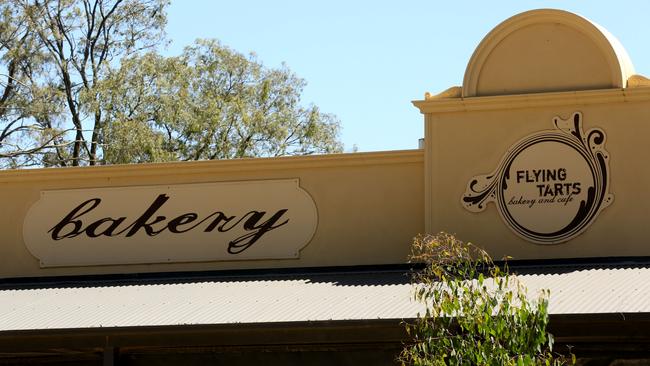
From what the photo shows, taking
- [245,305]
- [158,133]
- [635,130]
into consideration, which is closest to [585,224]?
[635,130]

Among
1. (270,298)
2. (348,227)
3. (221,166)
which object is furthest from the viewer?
(221,166)

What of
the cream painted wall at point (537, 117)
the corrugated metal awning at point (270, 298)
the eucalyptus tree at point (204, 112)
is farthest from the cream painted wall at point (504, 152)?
the eucalyptus tree at point (204, 112)

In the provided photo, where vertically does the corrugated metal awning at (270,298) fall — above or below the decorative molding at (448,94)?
below

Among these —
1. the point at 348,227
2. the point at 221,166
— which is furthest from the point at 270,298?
the point at 221,166

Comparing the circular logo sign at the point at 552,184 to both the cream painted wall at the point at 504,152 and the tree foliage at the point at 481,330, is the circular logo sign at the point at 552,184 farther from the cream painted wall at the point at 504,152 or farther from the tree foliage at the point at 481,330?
the tree foliage at the point at 481,330

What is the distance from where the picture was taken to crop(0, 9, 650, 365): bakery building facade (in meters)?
11.9

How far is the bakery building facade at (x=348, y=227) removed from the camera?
39.0ft

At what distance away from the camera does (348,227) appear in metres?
14.6

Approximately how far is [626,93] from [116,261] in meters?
6.29

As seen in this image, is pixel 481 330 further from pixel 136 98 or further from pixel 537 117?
pixel 136 98

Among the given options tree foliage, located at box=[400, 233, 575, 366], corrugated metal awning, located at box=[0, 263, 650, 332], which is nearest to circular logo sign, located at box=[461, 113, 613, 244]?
corrugated metal awning, located at box=[0, 263, 650, 332]

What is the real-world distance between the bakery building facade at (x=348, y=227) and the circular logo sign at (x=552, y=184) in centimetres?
2

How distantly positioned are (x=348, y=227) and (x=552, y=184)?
2.46 m

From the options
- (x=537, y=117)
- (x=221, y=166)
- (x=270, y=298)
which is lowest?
(x=270, y=298)
